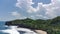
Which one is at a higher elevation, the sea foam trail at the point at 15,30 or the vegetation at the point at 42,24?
the vegetation at the point at 42,24

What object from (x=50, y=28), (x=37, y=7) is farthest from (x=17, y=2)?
(x=50, y=28)

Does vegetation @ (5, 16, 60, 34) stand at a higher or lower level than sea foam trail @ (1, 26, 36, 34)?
higher

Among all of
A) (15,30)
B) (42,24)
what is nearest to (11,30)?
(15,30)


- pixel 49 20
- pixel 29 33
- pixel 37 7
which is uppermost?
pixel 37 7

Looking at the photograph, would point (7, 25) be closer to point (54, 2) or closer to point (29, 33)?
point (29, 33)

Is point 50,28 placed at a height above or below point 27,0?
below

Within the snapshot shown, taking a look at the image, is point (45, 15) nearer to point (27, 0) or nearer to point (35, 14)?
point (35, 14)

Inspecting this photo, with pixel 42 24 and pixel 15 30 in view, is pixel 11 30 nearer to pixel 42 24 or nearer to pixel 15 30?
pixel 15 30
